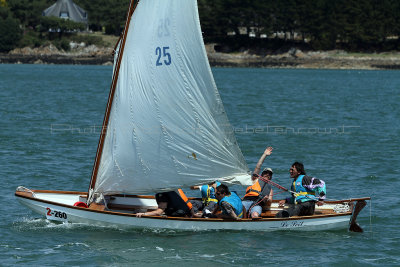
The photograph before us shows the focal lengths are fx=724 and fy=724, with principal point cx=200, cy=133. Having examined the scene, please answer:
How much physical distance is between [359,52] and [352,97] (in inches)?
3918

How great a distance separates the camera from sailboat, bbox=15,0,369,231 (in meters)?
22.4

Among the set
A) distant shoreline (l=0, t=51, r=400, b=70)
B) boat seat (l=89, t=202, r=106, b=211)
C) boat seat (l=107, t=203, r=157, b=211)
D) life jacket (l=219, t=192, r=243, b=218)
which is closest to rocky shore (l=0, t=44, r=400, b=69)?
distant shoreline (l=0, t=51, r=400, b=70)

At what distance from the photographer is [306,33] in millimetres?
189625

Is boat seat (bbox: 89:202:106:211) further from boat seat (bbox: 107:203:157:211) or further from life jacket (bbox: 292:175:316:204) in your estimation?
life jacket (bbox: 292:175:316:204)

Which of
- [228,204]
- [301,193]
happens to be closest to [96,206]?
[228,204]

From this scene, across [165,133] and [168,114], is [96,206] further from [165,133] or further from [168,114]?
[168,114]

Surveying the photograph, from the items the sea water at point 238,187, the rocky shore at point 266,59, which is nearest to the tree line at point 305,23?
the rocky shore at point 266,59

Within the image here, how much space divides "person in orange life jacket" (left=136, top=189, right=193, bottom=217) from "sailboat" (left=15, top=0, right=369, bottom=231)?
0.99 feet

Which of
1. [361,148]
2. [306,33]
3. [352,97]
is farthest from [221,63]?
[361,148]

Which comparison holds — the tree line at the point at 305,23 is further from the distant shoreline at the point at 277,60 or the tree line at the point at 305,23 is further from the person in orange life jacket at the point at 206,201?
the person in orange life jacket at the point at 206,201

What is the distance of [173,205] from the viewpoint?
22.9 m

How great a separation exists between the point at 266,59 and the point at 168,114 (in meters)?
168

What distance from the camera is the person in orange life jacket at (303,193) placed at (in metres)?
22.7

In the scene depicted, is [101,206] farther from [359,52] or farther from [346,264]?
[359,52]
